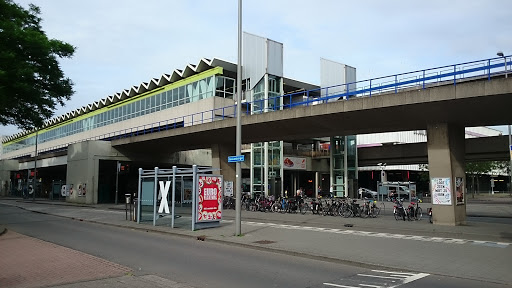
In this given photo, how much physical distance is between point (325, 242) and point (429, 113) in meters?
9.05

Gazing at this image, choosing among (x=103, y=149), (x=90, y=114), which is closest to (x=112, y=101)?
(x=90, y=114)

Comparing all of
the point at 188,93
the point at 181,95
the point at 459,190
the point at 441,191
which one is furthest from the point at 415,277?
the point at 181,95

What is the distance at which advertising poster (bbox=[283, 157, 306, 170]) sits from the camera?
50.8 metres

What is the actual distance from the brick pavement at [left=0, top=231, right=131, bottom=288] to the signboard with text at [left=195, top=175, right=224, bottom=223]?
6.03m

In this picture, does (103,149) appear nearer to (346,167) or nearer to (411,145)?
(346,167)

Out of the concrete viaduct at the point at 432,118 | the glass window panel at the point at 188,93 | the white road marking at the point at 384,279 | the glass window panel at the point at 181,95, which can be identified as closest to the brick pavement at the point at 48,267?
the white road marking at the point at 384,279

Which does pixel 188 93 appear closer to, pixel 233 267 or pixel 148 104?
pixel 148 104

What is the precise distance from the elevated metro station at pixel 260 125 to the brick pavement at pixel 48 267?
684cm

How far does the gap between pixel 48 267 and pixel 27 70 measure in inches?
542

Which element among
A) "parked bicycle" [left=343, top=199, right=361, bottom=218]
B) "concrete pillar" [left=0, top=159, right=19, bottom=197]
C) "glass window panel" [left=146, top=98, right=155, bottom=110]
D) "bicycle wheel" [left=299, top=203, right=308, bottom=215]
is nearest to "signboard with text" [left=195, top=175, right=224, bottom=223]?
"parked bicycle" [left=343, top=199, right=361, bottom=218]

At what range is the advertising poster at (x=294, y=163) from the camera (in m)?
50.8

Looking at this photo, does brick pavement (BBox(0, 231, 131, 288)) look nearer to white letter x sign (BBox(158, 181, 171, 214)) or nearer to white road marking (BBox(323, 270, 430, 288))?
white road marking (BBox(323, 270, 430, 288))

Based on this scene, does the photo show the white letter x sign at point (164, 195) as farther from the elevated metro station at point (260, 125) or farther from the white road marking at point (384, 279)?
the white road marking at point (384, 279)

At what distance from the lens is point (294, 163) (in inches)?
2051
